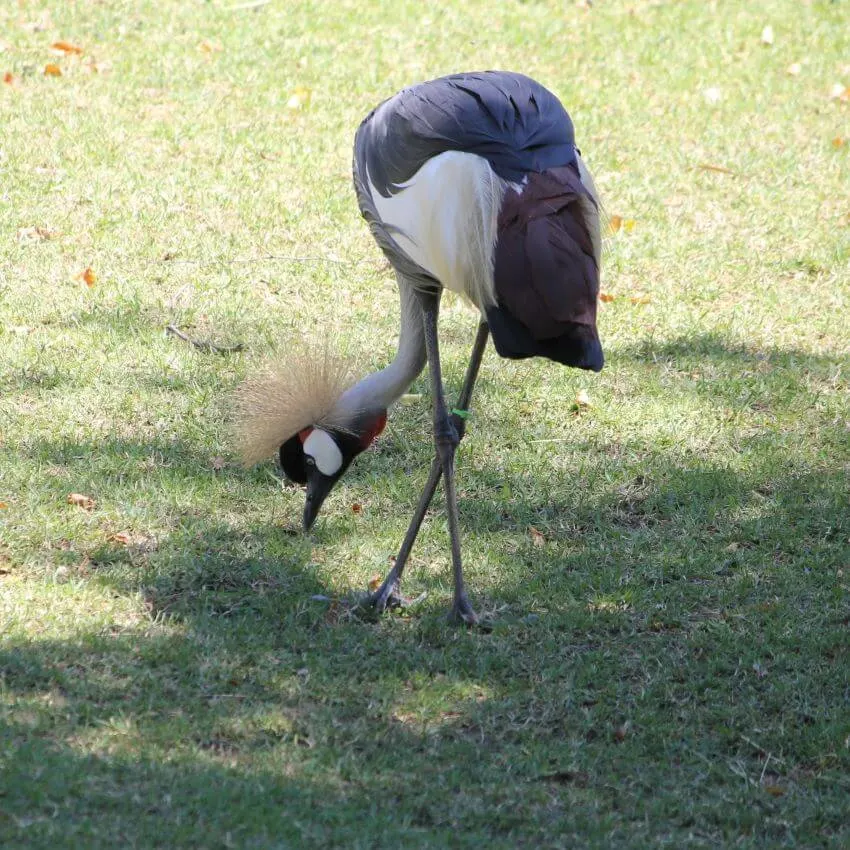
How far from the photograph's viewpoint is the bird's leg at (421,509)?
4664 millimetres

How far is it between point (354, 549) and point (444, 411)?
760 mm

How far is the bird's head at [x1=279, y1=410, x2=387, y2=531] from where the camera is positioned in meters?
4.63

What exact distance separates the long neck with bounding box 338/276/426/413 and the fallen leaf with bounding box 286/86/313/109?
14.3 ft

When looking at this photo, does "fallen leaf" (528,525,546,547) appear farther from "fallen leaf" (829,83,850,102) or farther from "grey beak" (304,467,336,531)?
"fallen leaf" (829,83,850,102)

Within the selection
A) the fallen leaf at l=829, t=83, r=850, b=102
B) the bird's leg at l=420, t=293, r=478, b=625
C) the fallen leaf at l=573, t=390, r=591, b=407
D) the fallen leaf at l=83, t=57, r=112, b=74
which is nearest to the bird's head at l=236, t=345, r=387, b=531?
the bird's leg at l=420, t=293, r=478, b=625

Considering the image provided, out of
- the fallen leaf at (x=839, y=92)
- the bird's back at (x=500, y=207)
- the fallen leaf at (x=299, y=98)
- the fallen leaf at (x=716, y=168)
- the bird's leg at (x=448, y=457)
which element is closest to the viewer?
the bird's back at (x=500, y=207)

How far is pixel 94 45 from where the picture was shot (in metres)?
9.09

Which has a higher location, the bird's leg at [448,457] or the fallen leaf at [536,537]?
the bird's leg at [448,457]

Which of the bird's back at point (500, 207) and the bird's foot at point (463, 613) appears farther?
the bird's foot at point (463, 613)

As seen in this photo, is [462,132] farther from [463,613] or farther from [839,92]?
[839,92]

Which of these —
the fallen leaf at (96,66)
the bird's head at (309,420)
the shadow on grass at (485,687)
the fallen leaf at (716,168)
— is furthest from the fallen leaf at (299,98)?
the bird's head at (309,420)

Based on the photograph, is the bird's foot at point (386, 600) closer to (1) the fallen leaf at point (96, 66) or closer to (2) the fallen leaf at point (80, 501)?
(2) the fallen leaf at point (80, 501)

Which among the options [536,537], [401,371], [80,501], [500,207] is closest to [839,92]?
[536,537]

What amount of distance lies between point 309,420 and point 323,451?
0.12 meters
